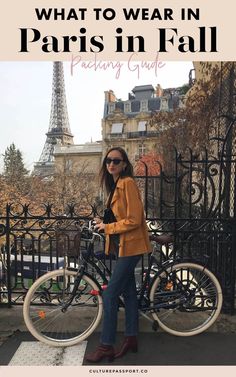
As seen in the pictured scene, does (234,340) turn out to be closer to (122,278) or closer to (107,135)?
(122,278)

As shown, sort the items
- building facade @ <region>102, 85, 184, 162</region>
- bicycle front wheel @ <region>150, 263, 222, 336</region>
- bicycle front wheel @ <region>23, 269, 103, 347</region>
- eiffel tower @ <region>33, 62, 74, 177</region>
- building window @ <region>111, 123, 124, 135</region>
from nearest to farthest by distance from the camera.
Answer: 1. bicycle front wheel @ <region>23, 269, 103, 347</region>
2. bicycle front wheel @ <region>150, 263, 222, 336</region>
3. building facade @ <region>102, 85, 184, 162</region>
4. building window @ <region>111, 123, 124, 135</region>
5. eiffel tower @ <region>33, 62, 74, 177</region>

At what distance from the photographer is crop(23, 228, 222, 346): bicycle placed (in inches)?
113

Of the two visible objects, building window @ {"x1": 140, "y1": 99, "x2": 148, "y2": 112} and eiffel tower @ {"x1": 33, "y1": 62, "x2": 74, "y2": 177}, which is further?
eiffel tower @ {"x1": 33, "y1": 62, "x2": 74, "y2": 177}

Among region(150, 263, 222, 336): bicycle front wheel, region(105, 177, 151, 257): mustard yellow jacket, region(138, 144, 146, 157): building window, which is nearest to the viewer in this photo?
region(105, 177, 151, 257): mustard yellow jacket

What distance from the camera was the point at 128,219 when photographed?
246 cm

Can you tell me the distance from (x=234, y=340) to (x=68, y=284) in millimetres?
1763

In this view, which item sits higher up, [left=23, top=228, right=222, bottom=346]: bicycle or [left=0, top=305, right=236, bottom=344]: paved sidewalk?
[left=23, top=228, right=222, bottom=346]: bicycle

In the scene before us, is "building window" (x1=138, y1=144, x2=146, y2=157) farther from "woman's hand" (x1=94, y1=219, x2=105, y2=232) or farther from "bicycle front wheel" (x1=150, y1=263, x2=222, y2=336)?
"woman's hand" (x1=94, y1=219, x2=105, y2=232)

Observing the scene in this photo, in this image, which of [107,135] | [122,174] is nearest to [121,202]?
[122,174]

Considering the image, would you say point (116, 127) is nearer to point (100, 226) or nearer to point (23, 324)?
point (23, 324)

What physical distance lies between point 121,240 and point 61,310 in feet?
3.60

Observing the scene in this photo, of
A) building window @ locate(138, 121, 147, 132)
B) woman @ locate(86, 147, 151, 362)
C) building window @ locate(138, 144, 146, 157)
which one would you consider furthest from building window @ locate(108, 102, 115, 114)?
woman @ locate(86, 147, 151, 362)

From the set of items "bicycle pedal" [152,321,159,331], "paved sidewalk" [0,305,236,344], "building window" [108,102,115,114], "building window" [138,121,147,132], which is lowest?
"paved sidewalk" [0,305,236,344]

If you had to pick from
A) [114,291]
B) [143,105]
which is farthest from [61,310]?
[143,105]
